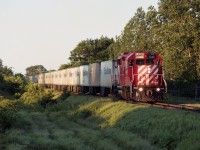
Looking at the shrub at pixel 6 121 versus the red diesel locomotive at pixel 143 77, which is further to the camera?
the red diesel locomotive at pixel 143 77

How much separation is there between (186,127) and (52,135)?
7.20 metres

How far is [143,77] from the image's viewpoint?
89.1 feet

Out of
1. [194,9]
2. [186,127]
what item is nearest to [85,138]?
[186,127]

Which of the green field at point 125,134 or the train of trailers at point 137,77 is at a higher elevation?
the train of trailers at point 137,77

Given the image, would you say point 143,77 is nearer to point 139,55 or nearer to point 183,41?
point 139,55

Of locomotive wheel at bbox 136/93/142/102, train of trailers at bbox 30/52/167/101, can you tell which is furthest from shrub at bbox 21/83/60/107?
locomotive wheel at bbox 136/93/142/102

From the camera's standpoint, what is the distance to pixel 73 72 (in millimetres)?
60875

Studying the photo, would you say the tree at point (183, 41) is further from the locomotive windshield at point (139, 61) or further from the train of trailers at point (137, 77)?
the locomotive windshield at point (139, 61)

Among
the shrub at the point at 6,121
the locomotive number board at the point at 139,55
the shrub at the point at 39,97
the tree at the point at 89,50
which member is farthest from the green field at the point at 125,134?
the tree at the point at 89,50

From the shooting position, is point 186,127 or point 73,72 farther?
point 73,72

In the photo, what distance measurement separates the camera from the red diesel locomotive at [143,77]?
26.8 metres

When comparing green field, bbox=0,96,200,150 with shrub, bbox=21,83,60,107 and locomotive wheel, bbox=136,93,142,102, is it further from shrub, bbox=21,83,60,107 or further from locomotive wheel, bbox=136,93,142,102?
shrub, bbox=21,83,60,107

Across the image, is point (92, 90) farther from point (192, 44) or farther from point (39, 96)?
point (192, 44)

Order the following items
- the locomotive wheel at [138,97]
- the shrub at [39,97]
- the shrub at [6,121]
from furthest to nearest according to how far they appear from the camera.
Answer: the shrub at [39,97], the locomotive wheel at [138,97], the shrub at [6,121]
